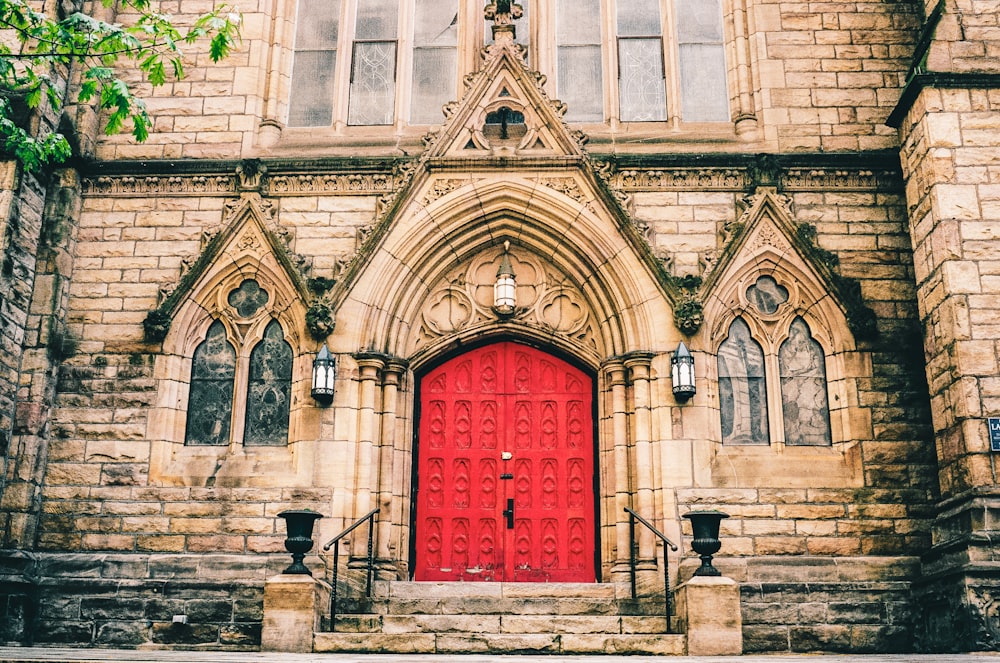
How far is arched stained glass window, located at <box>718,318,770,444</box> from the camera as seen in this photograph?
10.7m

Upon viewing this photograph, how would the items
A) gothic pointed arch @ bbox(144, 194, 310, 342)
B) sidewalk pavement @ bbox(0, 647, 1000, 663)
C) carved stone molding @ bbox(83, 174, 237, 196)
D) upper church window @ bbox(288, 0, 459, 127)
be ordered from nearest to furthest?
sidewalk pavement @ bbox(0, 647, 1000, 663) < gothic pointed arch @ bbox(144, 194, 310, 342) < carved stone molding @ bbox(83, 174, 237, 196) < upper church window @ bbox(288, 0, 459, 127)

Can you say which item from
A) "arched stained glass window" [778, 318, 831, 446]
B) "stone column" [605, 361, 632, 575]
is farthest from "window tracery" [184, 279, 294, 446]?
"arched stained glass window" [778, 318, 831, 446]

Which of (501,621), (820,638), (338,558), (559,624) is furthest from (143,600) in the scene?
(820,638)

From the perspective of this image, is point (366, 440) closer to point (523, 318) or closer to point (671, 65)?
point (523, 318)

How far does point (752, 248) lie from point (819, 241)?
0.81 metres

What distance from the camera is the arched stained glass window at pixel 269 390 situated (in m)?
10.9

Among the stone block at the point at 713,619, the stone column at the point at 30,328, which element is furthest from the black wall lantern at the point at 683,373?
the stone column at the point at 30,328

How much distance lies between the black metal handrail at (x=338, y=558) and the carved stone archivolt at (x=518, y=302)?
231 cm

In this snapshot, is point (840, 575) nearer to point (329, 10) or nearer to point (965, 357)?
point (965, 357)

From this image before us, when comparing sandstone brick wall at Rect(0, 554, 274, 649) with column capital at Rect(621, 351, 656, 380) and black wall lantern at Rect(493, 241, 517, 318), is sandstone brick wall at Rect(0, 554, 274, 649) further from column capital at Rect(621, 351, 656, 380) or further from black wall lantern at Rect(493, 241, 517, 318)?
column capital at Rect(621, 351, 656, 380)

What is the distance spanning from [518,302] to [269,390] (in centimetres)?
317

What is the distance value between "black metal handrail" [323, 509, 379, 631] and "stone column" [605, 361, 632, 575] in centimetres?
266

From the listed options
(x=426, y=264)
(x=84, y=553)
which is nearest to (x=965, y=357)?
(x=426, y=264)

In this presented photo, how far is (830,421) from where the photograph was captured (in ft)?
35.2
